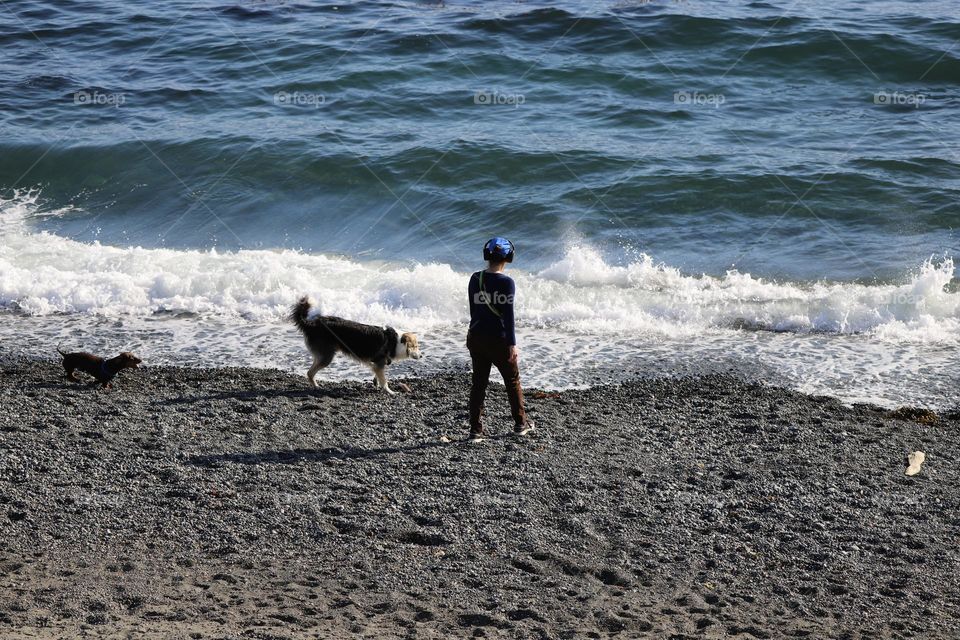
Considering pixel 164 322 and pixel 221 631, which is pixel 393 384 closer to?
pixel 164 322

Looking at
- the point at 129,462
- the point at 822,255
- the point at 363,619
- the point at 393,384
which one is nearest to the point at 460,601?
the point at 363,619

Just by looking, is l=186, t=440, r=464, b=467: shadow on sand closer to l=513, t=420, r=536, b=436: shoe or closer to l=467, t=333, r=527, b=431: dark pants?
l=467, t=333, r=527, b=431: dark pants

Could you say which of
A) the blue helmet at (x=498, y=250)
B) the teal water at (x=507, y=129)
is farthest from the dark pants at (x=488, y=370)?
the teal water at (x=507, y=129)

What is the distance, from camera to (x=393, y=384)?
38.4 ft

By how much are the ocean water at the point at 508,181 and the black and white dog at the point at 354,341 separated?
3.16ft

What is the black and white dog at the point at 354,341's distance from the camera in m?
11.2

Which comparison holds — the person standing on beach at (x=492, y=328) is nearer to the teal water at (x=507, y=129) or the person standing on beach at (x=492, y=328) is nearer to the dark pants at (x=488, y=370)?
the dark pants at (x=488, y=370)

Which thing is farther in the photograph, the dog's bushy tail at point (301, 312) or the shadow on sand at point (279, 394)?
the dog's bushy tail at point (301, 312)

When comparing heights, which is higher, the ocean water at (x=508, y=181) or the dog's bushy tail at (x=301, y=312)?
the ocean water at (x=508, y=181)

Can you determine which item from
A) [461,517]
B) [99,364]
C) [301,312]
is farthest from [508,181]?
[461,517]

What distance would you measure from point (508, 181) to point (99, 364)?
1094 centimetres

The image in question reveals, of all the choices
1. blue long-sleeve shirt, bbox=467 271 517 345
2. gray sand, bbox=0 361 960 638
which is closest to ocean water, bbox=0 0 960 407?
gray sand, bbox=0 361 960 638

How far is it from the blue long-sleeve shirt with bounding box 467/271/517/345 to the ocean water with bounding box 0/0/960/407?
9.11 ft

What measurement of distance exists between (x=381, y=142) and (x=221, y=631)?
1698cm
